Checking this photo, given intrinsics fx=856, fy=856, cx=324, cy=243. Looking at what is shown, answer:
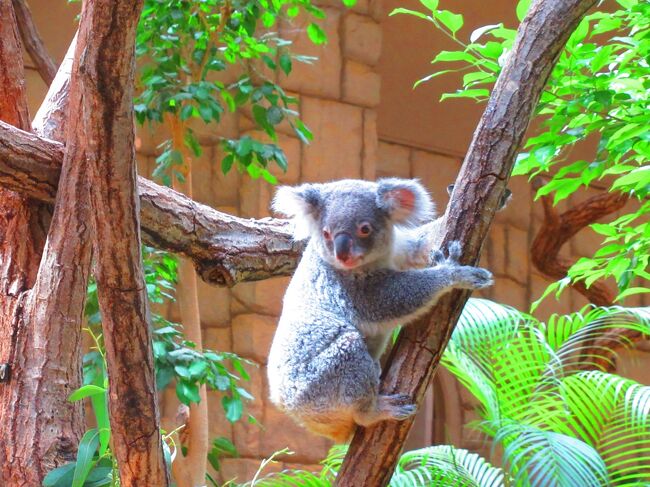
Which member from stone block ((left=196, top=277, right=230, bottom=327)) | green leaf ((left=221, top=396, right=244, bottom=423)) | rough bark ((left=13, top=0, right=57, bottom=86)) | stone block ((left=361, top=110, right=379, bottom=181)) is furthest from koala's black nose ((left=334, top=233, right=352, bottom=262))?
stone block ((left=361, top=110, right=379, bottom=181))

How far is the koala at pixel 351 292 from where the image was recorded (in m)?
2.61

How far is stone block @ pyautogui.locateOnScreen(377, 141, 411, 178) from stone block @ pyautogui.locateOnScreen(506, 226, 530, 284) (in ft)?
4.41

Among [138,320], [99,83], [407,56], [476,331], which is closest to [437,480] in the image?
[476,331]

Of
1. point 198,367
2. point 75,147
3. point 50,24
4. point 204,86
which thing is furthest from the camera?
point 50,24

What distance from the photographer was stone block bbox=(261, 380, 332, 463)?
6793 millimetres

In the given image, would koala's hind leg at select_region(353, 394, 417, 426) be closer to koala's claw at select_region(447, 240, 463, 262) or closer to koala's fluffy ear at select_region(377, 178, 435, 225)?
koala's claw at select_region(447, 240, 463, 262)

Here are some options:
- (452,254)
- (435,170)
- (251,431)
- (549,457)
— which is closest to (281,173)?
(251,431)

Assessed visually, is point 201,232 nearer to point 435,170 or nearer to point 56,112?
point 56,112

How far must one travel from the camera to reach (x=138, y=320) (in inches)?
88.5

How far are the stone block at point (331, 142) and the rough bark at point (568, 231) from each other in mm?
1576

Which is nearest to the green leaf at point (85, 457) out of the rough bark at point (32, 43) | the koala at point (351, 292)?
the koala at point (351, 292)

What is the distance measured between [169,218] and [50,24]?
4293 mm

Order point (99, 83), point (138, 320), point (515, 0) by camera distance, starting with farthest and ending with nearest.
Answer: point (515, 0), point (138, 320), point (99, 83)

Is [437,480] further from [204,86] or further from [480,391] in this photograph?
[204,86]
